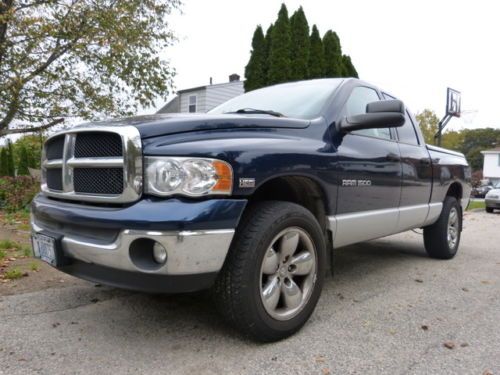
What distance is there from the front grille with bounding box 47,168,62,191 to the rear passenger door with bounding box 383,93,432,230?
2915mm

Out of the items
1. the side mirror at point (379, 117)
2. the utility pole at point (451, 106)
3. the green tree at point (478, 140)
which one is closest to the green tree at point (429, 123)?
the utility pole at point (451, 106)

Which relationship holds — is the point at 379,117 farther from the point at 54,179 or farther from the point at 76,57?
the point at 76,57

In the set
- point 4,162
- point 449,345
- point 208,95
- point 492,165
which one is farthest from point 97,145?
point 492,165

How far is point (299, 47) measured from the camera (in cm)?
1527

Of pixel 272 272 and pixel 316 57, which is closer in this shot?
pixel 272 272

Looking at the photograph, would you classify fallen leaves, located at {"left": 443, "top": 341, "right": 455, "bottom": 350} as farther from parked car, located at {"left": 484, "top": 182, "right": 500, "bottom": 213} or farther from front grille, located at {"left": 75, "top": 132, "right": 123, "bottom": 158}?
parked car, located at {"left": 484, "top": 182, "right": 500, "bottom": 213}

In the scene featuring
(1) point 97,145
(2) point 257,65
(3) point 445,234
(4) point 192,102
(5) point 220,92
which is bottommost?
(3) point 445,234

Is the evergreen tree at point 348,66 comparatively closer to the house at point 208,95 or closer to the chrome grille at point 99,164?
the house at point 208,95

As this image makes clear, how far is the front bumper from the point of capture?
2127mm

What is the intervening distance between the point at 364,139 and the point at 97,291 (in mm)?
2557

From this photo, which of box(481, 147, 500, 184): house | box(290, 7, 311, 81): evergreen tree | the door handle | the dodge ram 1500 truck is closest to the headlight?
the dodge ram 1500 truck

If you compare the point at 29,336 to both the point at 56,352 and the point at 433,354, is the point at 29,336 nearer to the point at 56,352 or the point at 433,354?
the point at 56,352

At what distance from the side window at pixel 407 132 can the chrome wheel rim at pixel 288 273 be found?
2.04m

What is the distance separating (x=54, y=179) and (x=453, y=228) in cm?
475
